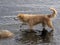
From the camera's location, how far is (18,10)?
13.7 m

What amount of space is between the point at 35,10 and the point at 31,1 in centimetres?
249

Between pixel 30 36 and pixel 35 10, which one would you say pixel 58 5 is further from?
pixel 30 36

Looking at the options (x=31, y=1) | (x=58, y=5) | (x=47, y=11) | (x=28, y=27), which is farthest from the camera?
(x=31, y=1)

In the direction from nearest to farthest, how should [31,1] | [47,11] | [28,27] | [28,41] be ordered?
[28,41]
[28,27]
[47,11]
[31,1]

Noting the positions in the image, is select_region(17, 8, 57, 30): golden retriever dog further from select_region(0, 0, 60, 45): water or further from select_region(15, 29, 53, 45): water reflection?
select_region(0, 0, 60, 45): water

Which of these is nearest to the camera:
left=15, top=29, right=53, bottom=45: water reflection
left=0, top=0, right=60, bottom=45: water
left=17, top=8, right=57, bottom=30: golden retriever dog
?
left=15, top=29, right=53, bottom=45: water reflection

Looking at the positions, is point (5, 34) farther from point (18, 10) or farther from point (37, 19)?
point (18, 10)

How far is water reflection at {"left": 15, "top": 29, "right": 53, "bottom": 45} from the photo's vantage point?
9566 mm

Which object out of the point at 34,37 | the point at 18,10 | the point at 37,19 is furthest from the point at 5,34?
the point at 18,10

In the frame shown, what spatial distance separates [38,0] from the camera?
54.5 feet

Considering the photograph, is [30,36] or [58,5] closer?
[30,36]

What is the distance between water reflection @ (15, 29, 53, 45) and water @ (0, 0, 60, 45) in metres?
0.19

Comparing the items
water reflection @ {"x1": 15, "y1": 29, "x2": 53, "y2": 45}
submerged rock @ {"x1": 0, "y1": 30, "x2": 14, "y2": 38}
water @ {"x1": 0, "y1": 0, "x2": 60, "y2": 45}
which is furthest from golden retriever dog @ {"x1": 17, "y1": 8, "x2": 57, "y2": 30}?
submerged rock @ {"x1": 0, "y1": 30, "x2": 14, "y2": 38}

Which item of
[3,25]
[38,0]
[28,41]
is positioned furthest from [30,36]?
[38,0]
